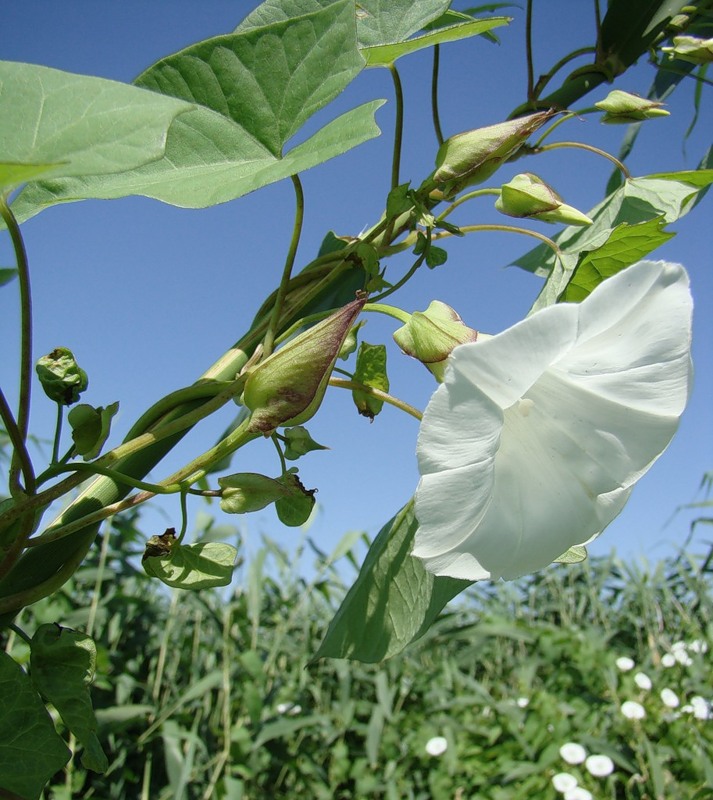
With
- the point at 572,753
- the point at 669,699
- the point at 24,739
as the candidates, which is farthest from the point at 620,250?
the point at 669,699

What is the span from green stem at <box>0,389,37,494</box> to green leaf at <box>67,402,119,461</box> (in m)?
0.02

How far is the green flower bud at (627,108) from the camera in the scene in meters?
0.50

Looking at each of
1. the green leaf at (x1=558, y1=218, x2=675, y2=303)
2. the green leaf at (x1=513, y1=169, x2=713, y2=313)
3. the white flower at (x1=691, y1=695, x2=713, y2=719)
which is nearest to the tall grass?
the white flower at (x1=691, y1=695, x2=713, y2=719)

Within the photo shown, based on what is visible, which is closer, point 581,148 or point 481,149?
point 481,149

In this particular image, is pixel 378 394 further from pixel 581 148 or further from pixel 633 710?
pixel 633 710

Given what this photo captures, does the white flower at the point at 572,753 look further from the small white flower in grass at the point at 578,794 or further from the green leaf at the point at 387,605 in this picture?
the green leaf at the point at 387,605

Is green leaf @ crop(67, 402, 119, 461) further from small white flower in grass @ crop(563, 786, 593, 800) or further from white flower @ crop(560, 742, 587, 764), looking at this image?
white flower @ crop(560, 742, 587, 764)

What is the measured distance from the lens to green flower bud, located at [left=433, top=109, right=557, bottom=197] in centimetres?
37

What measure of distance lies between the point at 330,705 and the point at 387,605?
2.21m

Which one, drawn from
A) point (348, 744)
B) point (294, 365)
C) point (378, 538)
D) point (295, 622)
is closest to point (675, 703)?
point (348, 744)

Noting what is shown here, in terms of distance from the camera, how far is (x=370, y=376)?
0.40 m

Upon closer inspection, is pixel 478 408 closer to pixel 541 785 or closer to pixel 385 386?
pixel 385 386

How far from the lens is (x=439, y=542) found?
1.11ft

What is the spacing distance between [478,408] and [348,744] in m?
2.22
